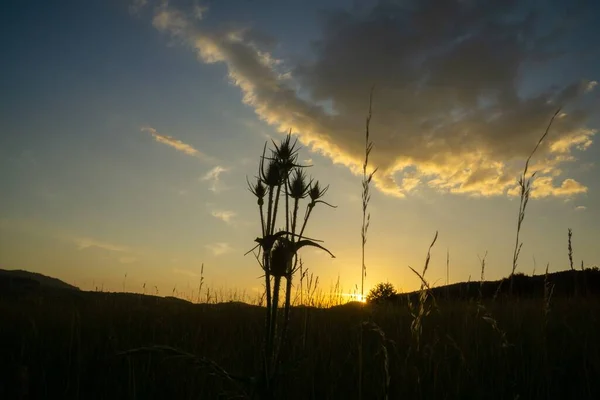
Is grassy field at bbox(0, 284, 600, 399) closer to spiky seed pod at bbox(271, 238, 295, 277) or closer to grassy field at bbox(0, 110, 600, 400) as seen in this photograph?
grassy field at bbox(0, 110, 600, 400)

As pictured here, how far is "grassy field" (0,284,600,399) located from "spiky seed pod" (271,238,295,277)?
0.48 meters

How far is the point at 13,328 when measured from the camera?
497 cm

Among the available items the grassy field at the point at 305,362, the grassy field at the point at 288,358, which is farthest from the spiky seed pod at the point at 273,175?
the grassy field at the point at 305,362

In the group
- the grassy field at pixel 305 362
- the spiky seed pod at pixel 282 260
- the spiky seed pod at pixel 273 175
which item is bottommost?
the grassy field at pixel 305 362

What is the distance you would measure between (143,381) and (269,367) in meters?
1.30

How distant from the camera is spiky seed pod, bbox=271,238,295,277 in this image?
2.27 metres

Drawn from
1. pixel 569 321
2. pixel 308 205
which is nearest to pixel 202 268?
pixel 308 205

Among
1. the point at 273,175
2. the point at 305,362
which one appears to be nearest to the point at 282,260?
the point at 273,175

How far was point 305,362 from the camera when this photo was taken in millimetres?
3646

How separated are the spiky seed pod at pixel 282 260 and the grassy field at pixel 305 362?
48 centimetres

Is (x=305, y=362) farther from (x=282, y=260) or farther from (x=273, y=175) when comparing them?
(x=273, y=175)

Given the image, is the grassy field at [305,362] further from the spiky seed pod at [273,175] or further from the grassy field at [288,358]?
the spiky seed pod at [273,175]

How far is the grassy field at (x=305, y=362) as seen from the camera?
2.79 metres

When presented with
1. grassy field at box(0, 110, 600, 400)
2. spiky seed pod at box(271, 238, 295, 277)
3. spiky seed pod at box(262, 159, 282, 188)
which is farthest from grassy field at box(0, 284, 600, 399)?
spiky seed pod at box(262, 159, 282, 188)
